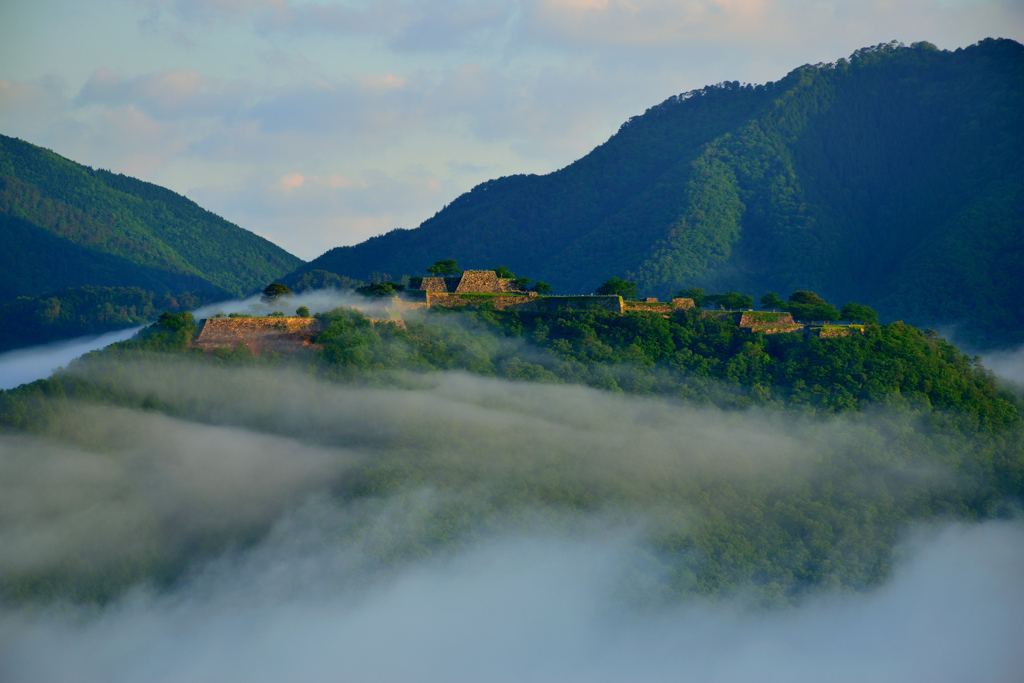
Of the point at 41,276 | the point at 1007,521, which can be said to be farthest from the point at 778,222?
the point at 41,276

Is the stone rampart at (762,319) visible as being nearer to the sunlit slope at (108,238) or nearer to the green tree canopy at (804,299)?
the green tree canopy at (804,299)

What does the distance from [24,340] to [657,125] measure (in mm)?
78310

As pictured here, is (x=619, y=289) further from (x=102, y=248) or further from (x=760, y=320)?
(x=102, y=248)

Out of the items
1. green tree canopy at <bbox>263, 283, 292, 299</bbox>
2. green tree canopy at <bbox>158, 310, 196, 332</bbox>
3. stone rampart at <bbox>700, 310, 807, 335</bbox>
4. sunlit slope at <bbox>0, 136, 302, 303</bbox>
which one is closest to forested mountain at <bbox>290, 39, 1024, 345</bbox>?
sunlit slope at <bbox>0, 136, 302, 303</bbox>

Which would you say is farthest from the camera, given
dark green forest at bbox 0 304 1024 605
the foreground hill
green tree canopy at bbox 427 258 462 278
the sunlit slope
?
the sunlit slope

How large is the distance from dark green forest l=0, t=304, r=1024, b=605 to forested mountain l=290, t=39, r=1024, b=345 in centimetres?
3543

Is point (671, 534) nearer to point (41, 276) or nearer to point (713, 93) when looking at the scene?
point (713, 93)

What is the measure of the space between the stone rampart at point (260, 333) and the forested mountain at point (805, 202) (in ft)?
152

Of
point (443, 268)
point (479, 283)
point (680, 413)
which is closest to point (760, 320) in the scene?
point (680, 413)

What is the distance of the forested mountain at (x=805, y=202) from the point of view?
98250 mm

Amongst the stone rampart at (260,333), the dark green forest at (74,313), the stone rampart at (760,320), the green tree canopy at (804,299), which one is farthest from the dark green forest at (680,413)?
the dark green forest at (74,313)

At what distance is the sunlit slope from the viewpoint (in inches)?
5069

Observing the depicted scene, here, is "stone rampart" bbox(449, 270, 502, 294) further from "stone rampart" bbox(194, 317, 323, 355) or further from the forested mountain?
the forested mountain

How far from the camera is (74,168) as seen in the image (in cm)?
14538
